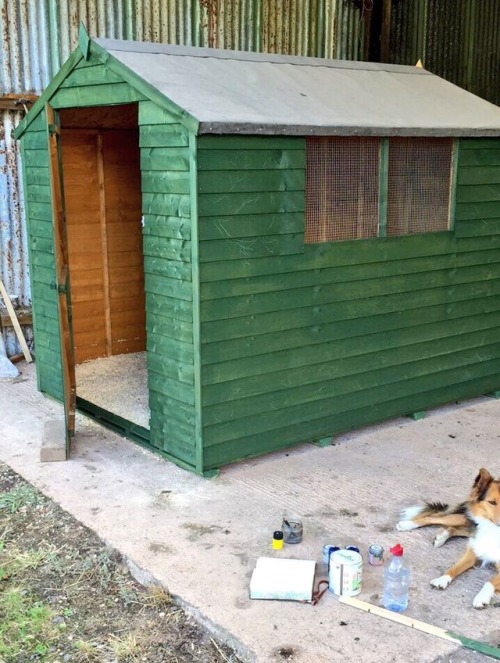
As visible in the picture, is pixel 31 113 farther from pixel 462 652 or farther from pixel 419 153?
pixel 462 652

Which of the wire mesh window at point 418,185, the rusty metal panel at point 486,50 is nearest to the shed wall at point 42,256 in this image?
the wire mesh window at point 418,185

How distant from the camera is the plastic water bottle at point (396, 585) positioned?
3.64 meters

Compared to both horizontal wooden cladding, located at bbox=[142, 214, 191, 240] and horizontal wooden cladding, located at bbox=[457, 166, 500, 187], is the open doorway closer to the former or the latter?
horizontal wooden cladding, located at bbox=[142, 214, 191, 240]

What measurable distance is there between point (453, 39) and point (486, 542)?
914cm

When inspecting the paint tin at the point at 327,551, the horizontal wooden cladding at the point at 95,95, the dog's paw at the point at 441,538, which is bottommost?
the dog's paw at the point at 441,538

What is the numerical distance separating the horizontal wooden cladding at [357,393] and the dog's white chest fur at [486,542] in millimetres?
1761

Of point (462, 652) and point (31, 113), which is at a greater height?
point (31, 113)

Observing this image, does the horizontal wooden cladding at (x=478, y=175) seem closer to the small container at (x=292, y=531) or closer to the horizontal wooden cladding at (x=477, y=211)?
the horizontal wooden cladding at (x=477, y=211)

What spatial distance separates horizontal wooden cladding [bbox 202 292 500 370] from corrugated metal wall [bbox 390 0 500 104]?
5.26 metres

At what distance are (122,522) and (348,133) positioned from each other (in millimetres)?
2946

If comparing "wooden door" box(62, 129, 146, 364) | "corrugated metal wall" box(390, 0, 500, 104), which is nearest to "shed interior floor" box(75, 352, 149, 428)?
"wooden door" box(62, 129, 146, 364)

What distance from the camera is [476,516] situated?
403 cm

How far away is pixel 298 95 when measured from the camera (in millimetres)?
5531

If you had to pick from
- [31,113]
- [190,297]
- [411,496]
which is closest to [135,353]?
[31,113]
